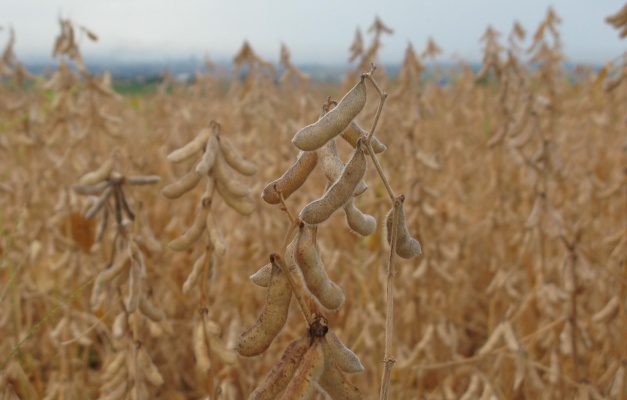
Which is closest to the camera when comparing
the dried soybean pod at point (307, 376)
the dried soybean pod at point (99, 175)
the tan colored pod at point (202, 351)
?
the dried soybean pod at point (307, 376)

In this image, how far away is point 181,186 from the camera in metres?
1.05

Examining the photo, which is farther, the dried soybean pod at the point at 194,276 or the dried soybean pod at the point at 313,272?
the dried soybean pod at the point at 194,276

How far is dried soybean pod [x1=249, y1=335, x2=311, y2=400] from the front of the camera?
0.58 m

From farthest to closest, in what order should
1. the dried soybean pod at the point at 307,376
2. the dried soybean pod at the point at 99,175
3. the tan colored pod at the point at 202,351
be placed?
the dried soybean pod at the point at 99,175 < the tan colored pod at the point at 202,351 < the dried soybean pod at the point at 307,376

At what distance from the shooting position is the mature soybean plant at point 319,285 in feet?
1.87

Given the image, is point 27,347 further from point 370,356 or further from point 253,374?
point 370,356

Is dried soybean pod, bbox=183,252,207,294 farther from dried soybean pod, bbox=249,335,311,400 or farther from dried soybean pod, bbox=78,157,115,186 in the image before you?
dried soybean pod, bbox=249,335,311,400

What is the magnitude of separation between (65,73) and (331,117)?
190 centimetres

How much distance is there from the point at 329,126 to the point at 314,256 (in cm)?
13

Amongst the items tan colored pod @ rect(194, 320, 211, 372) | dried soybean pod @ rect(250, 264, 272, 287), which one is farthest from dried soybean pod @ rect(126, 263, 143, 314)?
dried soybean pod @ rect(250, 264, 272, 287)

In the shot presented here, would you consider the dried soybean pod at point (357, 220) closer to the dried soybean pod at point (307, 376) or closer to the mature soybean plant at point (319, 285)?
the mature soybean plant at point (319, 285)

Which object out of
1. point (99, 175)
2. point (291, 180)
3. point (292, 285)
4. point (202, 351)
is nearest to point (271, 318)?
point (292, 285)

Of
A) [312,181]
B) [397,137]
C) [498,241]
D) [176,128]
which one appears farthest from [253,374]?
[176,128]

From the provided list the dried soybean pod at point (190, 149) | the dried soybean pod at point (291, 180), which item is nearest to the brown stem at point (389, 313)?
the dried soybean pod at point (291, 180)
